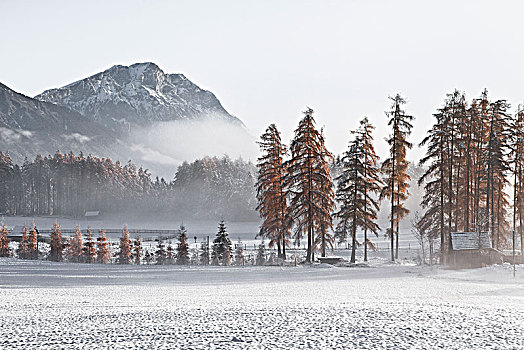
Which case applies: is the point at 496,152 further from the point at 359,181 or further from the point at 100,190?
the point at 100,190

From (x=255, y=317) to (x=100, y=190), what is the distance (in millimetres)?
113734

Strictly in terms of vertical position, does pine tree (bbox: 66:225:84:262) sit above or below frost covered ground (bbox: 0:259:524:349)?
below

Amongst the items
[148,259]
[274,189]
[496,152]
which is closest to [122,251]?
[148,259]

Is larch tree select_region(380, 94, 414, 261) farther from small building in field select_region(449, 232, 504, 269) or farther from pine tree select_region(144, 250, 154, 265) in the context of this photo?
pine tree select_region(144, 250, 154, 265)

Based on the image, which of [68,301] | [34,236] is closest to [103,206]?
[34,236]

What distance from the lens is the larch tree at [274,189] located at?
4203 cm

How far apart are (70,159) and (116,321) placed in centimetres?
11916

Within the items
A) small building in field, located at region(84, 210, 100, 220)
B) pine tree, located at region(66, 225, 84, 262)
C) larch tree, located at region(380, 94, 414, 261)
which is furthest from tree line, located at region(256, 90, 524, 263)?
small building in field, located at region(84, 210, 100, 220)

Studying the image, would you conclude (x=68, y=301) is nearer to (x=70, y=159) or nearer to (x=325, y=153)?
(x=325, y=153)

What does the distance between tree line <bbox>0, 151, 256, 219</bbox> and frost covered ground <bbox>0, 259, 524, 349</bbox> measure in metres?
92.0

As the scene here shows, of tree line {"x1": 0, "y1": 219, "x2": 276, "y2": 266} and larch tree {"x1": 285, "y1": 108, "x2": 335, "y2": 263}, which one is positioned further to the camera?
tree line {"x1": 0, "y1": 219, "x2": 276, "y2": 266}

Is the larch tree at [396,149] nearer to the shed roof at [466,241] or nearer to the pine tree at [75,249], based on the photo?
the shed roof at [466,241]

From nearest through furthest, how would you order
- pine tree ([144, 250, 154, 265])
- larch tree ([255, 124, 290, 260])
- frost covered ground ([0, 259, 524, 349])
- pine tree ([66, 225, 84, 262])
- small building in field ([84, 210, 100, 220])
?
frost covered ground ([0, 259, 524, 349]) → larch tree ([255, 124, 290, 260]) → pine tree ([144, 250, 154, 265]) → pine tree ([66, 225, 84, 262]) → small building in field ([84, 210, 100, 220])

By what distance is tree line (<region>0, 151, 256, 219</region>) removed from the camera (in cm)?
11575
